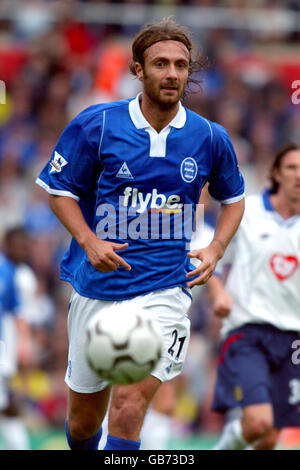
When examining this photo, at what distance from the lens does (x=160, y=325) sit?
5.17 metres

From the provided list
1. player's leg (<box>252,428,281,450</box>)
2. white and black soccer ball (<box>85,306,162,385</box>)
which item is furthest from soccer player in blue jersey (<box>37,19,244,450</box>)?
player's leg (<box>252,428,281,450</box>)

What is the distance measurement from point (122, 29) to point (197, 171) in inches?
373

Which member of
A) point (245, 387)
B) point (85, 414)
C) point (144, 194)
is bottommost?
point (245, 387)

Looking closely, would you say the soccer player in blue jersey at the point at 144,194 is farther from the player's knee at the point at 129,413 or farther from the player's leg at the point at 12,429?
the player's leg at the point at 12,429

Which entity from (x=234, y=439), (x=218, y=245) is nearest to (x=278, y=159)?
(x=218, y=245)

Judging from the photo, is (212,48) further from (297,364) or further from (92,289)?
(92,289)

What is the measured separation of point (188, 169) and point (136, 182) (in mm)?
312

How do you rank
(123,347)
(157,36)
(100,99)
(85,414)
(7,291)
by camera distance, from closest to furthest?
1. (123,347)
2. (157,36)
3. (85,414)
4. (7,291)
5. (100,99)

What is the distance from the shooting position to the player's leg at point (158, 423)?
7.61 m

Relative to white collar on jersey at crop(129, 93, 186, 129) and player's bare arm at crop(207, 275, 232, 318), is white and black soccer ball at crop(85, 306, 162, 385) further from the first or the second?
player's bare arm at crop(207, 275, 232, 318)

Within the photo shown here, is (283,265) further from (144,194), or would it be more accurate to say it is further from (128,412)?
(128,412)

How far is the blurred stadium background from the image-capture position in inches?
437

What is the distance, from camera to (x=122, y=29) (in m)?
14.4

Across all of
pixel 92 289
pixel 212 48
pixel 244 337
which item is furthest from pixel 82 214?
pixel 212 48
